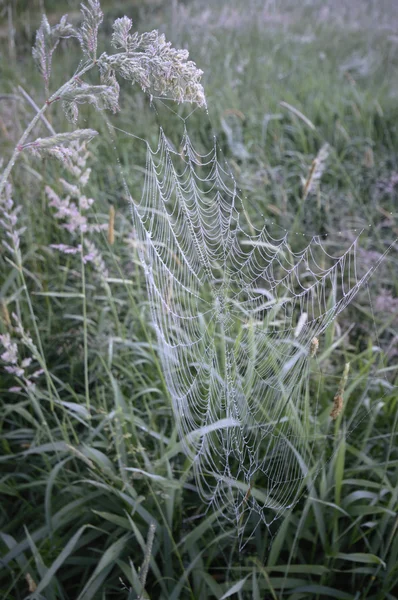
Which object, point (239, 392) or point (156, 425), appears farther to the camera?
point (156, 425)

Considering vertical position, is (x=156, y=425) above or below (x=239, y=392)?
below

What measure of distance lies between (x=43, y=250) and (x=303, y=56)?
3778 mm

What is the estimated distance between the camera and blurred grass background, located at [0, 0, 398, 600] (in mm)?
1628

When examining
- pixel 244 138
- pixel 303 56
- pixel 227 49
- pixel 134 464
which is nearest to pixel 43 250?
pixel 134 464

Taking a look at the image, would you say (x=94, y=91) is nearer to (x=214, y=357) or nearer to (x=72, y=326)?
(x=214, y=357)

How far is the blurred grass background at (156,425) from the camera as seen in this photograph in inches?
64.1

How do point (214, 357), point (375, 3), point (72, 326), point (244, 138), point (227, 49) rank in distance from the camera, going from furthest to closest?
1. point (375, 3)
2. point (227, 49)
3. point (244, 138)
4. point (72, 326)
5. point (214, 357)

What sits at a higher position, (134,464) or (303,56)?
(303,56)

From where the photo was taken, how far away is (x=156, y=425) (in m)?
2.01

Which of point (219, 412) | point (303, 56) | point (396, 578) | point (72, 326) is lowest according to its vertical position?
point (396, 578)

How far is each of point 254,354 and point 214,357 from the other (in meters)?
0.20

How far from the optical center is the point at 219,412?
6.64 feet

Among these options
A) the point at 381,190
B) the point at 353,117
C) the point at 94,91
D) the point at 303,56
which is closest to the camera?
the point at 94,91

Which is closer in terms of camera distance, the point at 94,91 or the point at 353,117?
the point at 94,91
